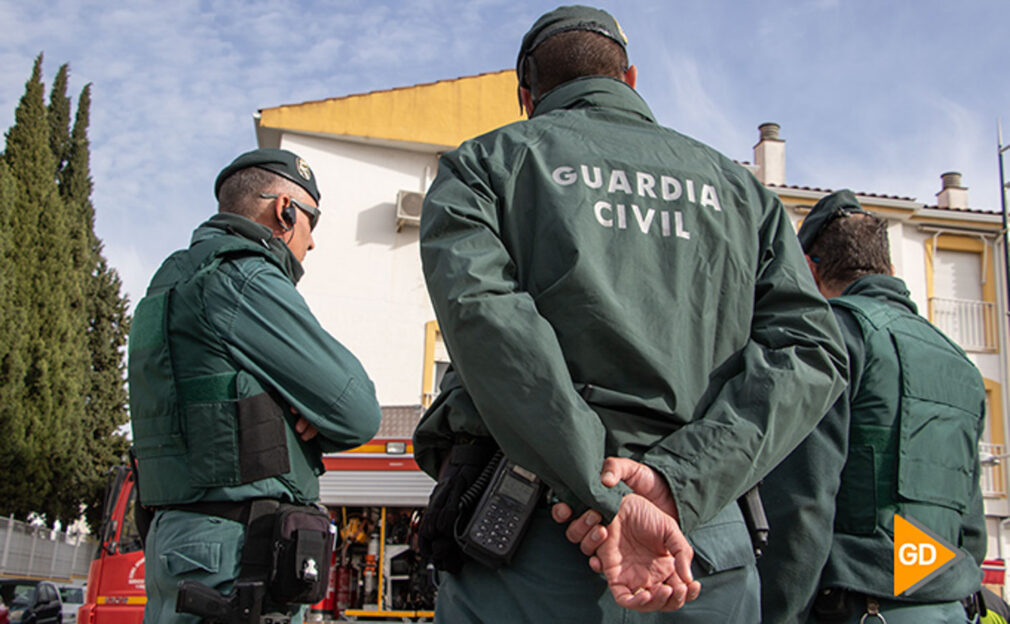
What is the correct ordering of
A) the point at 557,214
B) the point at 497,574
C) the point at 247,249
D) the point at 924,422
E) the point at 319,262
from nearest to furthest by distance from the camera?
1. the point at 497,574
2. the point at 557,214
3. the point at 924,422
4. the point at 247,249
5. the point at 319,262

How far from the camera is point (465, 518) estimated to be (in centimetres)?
180

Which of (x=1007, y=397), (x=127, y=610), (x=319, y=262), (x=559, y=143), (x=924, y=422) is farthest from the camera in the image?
(x=1007, y=397)

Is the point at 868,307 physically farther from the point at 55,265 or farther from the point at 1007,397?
the point at 55,265

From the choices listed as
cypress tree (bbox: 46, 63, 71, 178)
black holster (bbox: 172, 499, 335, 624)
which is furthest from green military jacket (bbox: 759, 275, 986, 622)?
cypress tree (bbox: 46, 63, 71, 178)

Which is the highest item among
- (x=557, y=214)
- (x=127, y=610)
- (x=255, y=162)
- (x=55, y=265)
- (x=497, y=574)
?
(x=55, y=265)

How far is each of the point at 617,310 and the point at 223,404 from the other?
160 cm

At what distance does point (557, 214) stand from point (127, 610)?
8957 mm

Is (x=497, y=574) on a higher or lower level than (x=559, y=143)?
lower

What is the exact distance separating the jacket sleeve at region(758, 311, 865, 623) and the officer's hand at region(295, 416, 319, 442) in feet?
4.95

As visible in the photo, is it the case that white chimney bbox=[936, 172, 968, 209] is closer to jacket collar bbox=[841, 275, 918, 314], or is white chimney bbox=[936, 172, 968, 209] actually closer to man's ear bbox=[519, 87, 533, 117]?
jacket collar bbox=[841, 275, 918, 314]

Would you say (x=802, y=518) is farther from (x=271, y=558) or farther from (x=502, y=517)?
(x=271, y=558)

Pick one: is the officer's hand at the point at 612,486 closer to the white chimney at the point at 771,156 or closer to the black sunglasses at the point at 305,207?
the black sunglasses at the point at 305,207

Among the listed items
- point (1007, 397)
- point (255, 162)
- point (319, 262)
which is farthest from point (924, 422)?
point (1007, 397)

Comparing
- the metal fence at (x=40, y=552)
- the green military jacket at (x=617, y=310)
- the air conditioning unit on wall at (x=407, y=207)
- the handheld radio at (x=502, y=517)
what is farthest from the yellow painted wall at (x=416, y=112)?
A: the handheld radio at (x=502, y=517)
